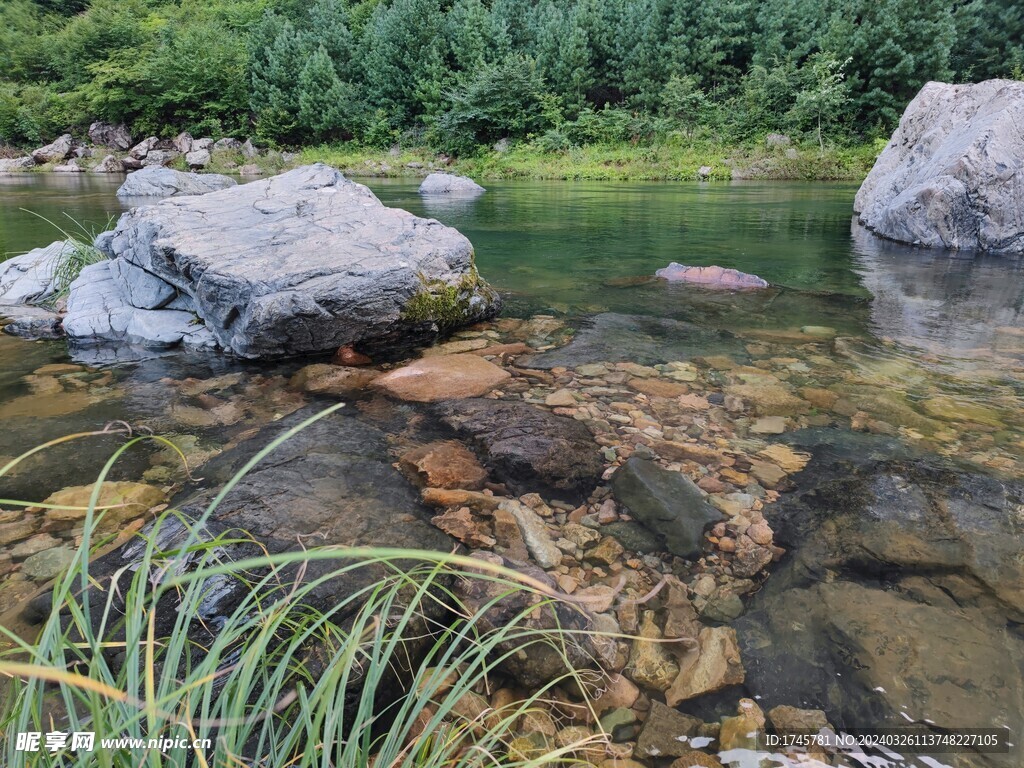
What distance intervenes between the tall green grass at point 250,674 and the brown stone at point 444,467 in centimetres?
69

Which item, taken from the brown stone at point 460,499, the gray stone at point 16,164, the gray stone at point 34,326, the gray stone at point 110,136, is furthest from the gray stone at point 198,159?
the brown stone at point 460,499

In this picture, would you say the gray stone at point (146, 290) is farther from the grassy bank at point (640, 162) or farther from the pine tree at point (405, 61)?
the pine tree at point (405, 61)

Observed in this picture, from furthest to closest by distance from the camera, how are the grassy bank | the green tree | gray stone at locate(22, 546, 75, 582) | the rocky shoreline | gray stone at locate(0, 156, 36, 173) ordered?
gray stone at locate(0, 156, 36, 173)
the green tree
the grassy bank
gray stone at locate(22, 546, 75, 582)
the rocky shoreline

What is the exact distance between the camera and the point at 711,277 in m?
6.08

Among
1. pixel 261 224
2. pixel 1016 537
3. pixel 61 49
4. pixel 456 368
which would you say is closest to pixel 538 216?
pixel 261 224

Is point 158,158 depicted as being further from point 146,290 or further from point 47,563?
point 47,563

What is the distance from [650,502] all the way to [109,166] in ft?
116

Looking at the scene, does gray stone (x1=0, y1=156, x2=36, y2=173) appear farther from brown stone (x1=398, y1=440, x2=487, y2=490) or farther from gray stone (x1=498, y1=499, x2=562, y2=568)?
gray stone (x1=498, y1=499, x2=562, y2=568)

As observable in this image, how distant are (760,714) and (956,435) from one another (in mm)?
2125

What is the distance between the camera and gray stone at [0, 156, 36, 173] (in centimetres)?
2804

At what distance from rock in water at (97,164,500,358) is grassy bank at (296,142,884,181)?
18905 millimetres

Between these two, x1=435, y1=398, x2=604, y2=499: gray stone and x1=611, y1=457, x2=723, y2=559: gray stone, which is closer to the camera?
x1=611, y1=457, x2=723, y2=559: gray stone

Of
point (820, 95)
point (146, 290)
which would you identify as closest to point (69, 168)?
point (146, 290)

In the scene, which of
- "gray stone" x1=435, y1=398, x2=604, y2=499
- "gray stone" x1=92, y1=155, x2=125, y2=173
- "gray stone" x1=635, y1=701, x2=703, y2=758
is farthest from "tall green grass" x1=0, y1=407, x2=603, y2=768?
"gray stone" x1=92, y1=155, x2=125, y2=173
